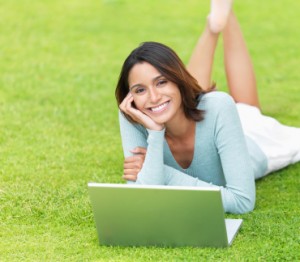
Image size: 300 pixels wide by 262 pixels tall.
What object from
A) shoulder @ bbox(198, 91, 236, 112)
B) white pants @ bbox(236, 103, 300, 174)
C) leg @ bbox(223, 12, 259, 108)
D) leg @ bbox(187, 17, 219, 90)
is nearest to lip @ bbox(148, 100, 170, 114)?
shoulder @ bbox(198, 91, 236, 112)

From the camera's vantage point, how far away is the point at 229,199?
442 centimetres

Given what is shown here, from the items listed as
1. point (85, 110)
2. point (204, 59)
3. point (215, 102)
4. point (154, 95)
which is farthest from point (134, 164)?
point (85, 110)

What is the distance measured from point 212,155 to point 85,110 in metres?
2.36

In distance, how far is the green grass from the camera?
4.10m

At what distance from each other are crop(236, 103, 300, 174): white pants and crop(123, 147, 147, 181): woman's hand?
1048 mm

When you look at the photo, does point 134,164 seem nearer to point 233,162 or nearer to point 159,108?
point 159,108

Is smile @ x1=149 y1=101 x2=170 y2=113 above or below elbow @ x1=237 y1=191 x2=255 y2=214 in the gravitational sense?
above

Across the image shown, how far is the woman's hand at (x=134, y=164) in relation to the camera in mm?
4473

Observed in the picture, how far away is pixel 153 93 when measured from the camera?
4.29 m

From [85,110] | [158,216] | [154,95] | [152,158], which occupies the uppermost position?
[154,95]

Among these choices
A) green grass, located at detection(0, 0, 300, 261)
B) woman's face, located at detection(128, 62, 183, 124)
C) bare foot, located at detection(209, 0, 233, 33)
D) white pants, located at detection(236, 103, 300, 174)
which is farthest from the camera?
bare foot, located at detection(209, 0, 233, 33)

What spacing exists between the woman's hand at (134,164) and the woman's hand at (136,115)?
19 cm

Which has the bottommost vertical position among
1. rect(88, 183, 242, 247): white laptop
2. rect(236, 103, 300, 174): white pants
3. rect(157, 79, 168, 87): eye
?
rect(236, 103, 300, 174): white pants

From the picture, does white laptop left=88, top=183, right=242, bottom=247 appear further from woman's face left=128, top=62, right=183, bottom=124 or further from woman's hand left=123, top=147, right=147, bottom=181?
woman's face left=128, top=62, right=183, bottom=124
